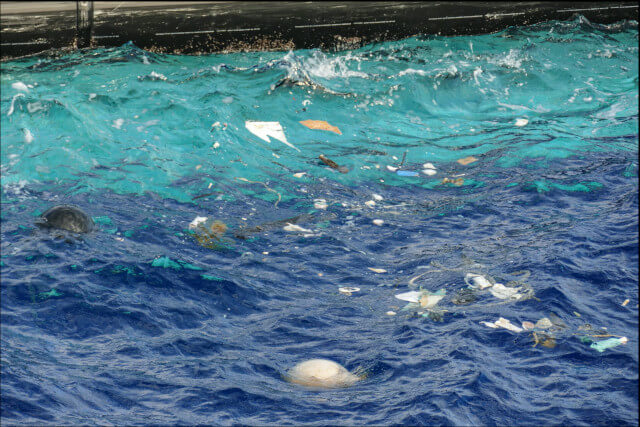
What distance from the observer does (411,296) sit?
448 cm

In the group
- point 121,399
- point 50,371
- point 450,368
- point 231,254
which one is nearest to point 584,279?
point 450,368

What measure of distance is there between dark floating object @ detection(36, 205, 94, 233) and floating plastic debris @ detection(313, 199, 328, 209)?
194 centimetres

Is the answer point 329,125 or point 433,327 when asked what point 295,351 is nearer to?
point 433,327

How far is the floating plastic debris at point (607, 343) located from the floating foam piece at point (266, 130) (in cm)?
437

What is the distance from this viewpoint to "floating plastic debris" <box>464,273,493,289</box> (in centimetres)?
456

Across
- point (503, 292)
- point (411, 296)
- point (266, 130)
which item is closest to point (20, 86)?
point (266, 130)

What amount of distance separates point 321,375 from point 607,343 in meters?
1.72

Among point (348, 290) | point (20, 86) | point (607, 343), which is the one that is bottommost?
point (348, 290)

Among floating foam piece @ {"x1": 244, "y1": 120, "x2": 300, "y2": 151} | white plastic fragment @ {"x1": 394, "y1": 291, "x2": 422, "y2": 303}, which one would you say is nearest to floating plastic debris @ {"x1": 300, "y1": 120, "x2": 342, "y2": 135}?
floating foam piece @ {"x1": 244, "y1": 120, "x2": 300, "y2": 151}

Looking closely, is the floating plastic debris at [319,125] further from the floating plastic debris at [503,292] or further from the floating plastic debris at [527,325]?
the floating plastic debris at [527,325]

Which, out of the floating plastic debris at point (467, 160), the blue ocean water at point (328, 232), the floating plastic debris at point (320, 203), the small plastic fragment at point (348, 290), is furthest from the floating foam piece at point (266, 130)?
the small plastic fragment at point (348, 290)

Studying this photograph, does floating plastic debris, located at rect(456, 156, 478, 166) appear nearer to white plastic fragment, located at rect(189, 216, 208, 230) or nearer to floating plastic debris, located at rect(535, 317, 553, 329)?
white plastic fragment, located at rect(189, 216, 208, 230)

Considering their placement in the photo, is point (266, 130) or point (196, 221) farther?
point (266, 130)

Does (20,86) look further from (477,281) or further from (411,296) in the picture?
(477,281)
